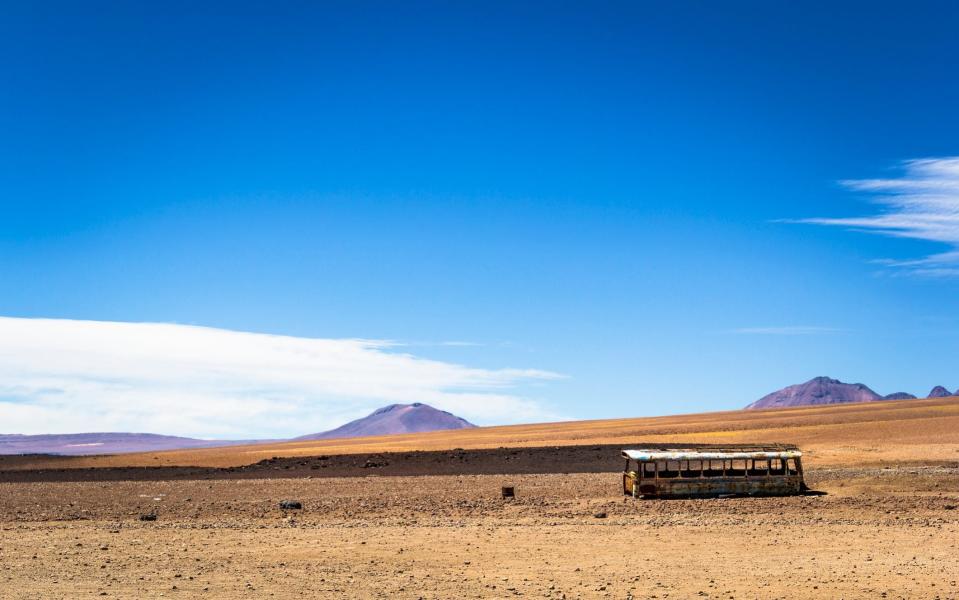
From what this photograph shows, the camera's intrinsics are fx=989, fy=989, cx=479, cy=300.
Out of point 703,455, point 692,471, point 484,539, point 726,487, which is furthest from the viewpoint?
point 692,471

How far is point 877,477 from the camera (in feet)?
114

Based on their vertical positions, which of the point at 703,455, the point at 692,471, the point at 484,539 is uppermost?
the point at 703,455

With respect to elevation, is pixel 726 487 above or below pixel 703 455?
below

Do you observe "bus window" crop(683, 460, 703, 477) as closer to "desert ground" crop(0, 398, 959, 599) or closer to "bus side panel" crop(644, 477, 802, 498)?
"bus side panel" crop(644, 477, 802, 498)

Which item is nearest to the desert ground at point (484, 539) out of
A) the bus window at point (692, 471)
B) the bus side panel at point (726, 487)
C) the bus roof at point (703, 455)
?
the bus side panel at point (726, 487)

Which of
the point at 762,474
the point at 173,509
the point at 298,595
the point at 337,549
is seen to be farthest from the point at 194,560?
the point at 762,474

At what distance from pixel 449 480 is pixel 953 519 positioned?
2193cm

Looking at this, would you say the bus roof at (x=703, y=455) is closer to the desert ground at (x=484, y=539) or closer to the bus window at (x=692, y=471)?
the bus window at (x=692, y=471)

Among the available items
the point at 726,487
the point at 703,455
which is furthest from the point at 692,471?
the point at 726,487

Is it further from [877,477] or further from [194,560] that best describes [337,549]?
[877,477]

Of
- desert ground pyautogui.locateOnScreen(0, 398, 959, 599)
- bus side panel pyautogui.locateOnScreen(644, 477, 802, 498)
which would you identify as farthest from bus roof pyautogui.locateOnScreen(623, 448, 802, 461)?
desert ground pyautogui.locateOnScreen(0, 398, 959, 599)

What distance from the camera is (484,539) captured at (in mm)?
22922

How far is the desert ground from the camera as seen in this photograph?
56.0 feet

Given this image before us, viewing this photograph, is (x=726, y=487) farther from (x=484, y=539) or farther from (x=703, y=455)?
(x=484, y=539)
